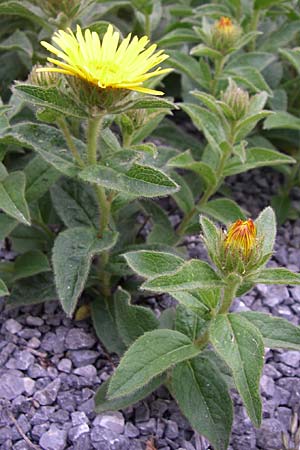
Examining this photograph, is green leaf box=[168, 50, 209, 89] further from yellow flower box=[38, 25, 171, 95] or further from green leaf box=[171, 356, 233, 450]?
green leaf box=[171, 356, 233, 450]

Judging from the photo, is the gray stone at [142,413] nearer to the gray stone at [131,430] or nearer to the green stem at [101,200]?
the gray stone at [131,430]

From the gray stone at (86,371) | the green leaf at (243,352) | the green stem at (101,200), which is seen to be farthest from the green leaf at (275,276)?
the gray stone at (86,371)

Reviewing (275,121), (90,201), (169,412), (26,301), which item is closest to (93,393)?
(169,412)

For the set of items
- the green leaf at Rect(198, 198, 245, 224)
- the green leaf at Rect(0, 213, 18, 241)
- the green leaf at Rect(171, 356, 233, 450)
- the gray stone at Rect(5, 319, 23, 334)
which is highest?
the green leaf at Rect(0, 213, 18, 241)

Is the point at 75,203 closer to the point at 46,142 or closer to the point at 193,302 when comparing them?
the point at 46,142

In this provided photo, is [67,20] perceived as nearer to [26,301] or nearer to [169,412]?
[26,301]

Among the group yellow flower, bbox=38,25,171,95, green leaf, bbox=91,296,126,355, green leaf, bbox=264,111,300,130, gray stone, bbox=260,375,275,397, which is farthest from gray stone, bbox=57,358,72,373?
green leaf, bbox=264,111,300,130

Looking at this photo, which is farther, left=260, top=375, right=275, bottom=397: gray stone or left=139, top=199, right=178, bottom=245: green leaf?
left=139, top=199, right=178, bottom=245: green leaf
